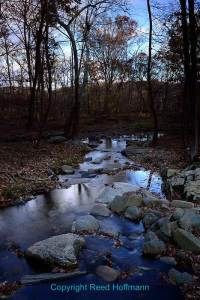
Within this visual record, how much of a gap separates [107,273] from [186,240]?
6.34ft

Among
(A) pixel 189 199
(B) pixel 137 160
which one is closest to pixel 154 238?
(A) pixel 189 199

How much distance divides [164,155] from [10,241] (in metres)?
11.0

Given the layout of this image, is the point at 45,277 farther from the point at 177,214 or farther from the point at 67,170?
the point at 67,170

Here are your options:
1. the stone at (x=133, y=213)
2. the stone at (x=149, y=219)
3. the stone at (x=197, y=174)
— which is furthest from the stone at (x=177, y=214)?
→ the stone at (x=197, y=174)

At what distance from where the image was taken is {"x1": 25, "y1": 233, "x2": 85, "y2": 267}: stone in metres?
6.68

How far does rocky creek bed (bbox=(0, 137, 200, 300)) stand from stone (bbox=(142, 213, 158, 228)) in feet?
0.08

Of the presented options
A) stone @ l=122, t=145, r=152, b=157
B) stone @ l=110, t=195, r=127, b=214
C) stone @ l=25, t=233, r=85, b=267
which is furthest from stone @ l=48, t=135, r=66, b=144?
stone @ l=25, t=233, r=85, b=267

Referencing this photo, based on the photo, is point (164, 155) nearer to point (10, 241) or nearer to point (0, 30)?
point (10, 241)

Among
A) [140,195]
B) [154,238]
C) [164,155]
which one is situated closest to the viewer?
[154,238]

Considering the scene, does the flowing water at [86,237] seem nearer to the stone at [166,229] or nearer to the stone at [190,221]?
the stone at [166,229]

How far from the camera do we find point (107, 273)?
6340mm

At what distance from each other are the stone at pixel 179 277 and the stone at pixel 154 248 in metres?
0.78

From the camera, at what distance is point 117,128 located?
112 ft

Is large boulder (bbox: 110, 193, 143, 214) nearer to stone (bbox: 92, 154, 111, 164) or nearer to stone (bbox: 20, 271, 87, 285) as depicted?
stone (bbox: 20, 271, 87, 285)
